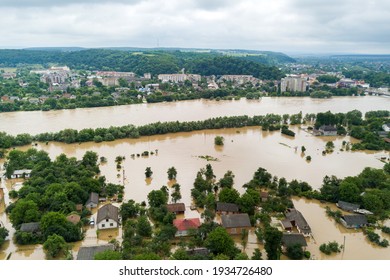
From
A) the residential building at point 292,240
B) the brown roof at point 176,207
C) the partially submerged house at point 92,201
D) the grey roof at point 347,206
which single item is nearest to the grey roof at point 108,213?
the partially submerged house at point 92,201

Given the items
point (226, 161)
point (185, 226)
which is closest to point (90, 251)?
point (185, 226)

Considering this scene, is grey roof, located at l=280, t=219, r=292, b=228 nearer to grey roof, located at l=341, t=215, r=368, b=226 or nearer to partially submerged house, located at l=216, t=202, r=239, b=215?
partially submerged house, located at l=216, t=202, r=239, b=215

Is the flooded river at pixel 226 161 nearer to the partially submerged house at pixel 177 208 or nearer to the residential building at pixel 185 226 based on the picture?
the partially submerged house at pixel 177 208

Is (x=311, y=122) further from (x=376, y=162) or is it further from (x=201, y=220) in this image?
(x=201, y=220)

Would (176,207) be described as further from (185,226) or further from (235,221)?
(235,221)

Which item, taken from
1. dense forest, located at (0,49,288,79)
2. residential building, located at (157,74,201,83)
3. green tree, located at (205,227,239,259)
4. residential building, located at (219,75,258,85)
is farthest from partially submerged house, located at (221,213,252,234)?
dense forest, located at (0,49,288,79)

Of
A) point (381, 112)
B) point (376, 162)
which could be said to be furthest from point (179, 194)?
point (381, 112)
